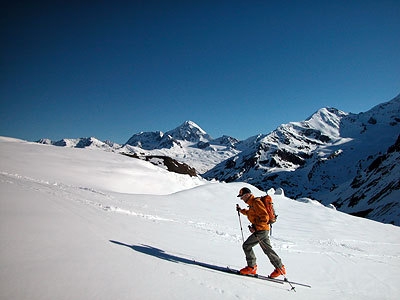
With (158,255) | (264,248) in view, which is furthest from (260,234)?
(158,255)

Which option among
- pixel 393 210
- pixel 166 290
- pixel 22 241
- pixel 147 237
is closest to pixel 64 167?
pixel 147 237

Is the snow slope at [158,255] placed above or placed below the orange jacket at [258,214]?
below

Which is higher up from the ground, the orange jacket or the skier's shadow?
the orange jacket

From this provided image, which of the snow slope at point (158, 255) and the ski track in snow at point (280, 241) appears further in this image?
the ski track in snow at point (280, 241)

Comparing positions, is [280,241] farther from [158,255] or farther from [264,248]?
[158,255]

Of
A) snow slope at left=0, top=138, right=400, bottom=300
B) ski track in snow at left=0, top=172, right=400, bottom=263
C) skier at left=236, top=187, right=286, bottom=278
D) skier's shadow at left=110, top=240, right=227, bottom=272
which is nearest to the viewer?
snow slope at left=0, top=138, right=400, bottom=300

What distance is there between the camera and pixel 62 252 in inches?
210

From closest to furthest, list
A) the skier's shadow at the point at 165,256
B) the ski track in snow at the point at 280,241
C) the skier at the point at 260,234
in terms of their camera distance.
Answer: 1. the skier's shadow at the point at 165,256
2. the skier at the point at 260,234
3. the ski track in snow at the point at 280,241

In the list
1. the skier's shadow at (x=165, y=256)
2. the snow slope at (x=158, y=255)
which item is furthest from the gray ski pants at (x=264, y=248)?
the skier's shadow at (x=165, y=256)

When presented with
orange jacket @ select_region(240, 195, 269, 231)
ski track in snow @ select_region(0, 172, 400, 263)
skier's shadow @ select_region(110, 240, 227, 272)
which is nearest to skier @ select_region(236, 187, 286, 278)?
orange jacket @ select_region(240, 195, 269, 231)

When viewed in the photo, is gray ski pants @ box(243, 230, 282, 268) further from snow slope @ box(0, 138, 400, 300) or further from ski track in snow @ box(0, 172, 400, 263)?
ski track in snow @ box(0, 172, 400, 263)

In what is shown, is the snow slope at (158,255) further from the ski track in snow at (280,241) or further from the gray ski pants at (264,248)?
the gray ski pants at (264,248)

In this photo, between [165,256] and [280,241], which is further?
[280,241]

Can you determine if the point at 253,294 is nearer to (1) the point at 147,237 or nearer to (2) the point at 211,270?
(2) the point at 211,270
